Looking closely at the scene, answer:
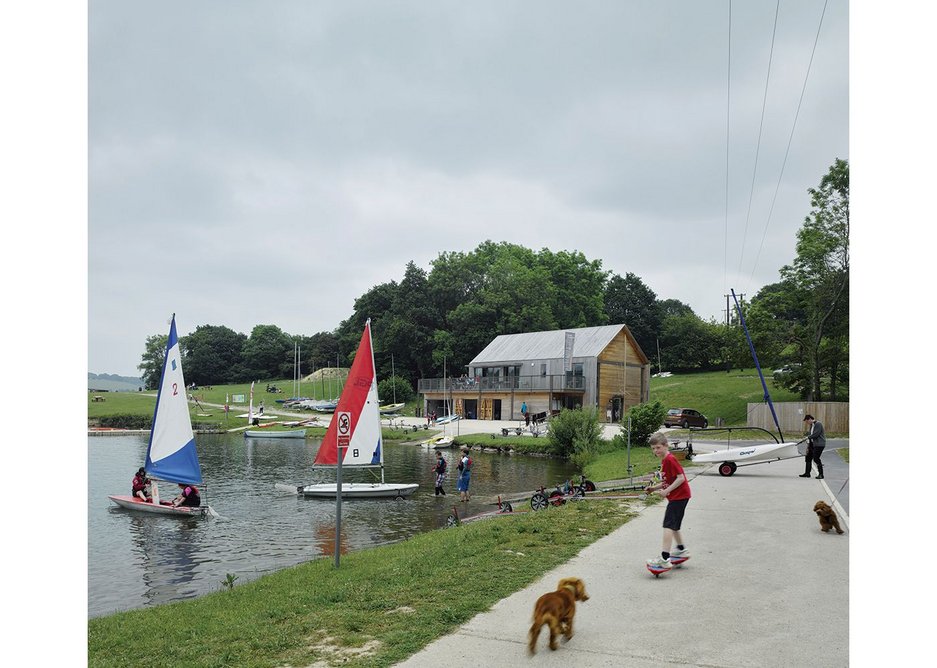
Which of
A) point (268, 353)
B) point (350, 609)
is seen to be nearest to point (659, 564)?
point (350, 609)

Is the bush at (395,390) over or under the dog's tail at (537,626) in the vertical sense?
under

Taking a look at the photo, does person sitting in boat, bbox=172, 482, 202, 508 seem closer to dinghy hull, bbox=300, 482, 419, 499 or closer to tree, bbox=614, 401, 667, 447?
dinghy hull, bbox=300, 482, 419, 499

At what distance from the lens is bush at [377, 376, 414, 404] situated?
7544 centimetres

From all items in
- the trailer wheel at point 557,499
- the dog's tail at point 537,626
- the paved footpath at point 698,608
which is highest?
the dog's tail at point 537,626

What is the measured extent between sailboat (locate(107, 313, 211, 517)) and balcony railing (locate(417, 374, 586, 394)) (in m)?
34.5

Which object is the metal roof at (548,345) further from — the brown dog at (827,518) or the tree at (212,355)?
the brown dog at (827,518)

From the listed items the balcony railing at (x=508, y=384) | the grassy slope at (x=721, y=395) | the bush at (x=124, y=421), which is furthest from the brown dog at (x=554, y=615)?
the bush at (x=124, y=421)

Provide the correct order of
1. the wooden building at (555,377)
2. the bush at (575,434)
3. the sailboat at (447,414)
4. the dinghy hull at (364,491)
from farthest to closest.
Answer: the sailboat at (447,414), the wooden building at (555,377), the bush at (575,434), the dinghy hull at (364,491)

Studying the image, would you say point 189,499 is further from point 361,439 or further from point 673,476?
point 673,476

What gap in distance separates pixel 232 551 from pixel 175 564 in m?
1.48

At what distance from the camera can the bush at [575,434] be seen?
113ft

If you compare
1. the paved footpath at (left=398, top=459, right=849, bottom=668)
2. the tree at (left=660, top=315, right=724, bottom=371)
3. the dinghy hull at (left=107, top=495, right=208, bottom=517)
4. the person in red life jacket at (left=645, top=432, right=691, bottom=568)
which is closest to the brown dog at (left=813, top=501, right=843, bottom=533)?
the paved footpath at (left=398, top=459, right=849, bottom=668)

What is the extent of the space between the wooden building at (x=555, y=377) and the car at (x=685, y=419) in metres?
6.70

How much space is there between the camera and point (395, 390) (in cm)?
7475
